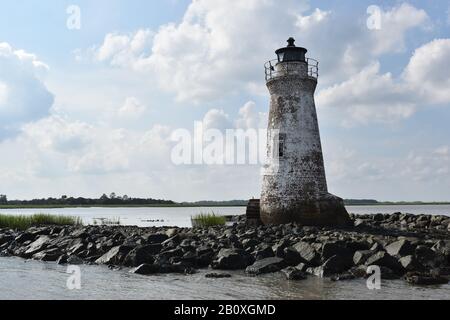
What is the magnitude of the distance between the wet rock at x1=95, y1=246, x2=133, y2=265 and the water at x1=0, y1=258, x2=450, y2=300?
3.87 feet

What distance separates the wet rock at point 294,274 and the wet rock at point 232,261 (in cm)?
145

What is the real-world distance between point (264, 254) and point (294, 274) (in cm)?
209

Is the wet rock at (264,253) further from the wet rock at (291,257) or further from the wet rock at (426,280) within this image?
the wet rock at (426,280)

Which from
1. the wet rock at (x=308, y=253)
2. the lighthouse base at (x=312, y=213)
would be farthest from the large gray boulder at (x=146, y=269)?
the lighthouse base at (x=312, y=213)

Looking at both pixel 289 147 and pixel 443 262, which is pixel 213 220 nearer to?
pixel 289 147

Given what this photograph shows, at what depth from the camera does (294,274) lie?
11.3m

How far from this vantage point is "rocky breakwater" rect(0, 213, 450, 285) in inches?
454

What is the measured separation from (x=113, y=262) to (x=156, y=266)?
2.12m

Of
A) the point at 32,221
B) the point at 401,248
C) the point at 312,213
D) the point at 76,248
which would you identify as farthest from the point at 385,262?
the point at 32,221

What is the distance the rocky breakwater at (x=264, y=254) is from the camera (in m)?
11.5

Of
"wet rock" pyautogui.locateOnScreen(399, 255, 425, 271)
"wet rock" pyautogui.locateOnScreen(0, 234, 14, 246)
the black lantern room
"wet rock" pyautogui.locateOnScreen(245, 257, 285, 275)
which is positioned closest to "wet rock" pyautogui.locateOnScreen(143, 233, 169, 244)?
"wet rock" pyautogui.locateOnScreen(245, 257, 285, 275)

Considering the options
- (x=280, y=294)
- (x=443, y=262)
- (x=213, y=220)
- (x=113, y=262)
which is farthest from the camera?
(x=213, y=220)

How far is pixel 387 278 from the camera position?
11.0 meters
